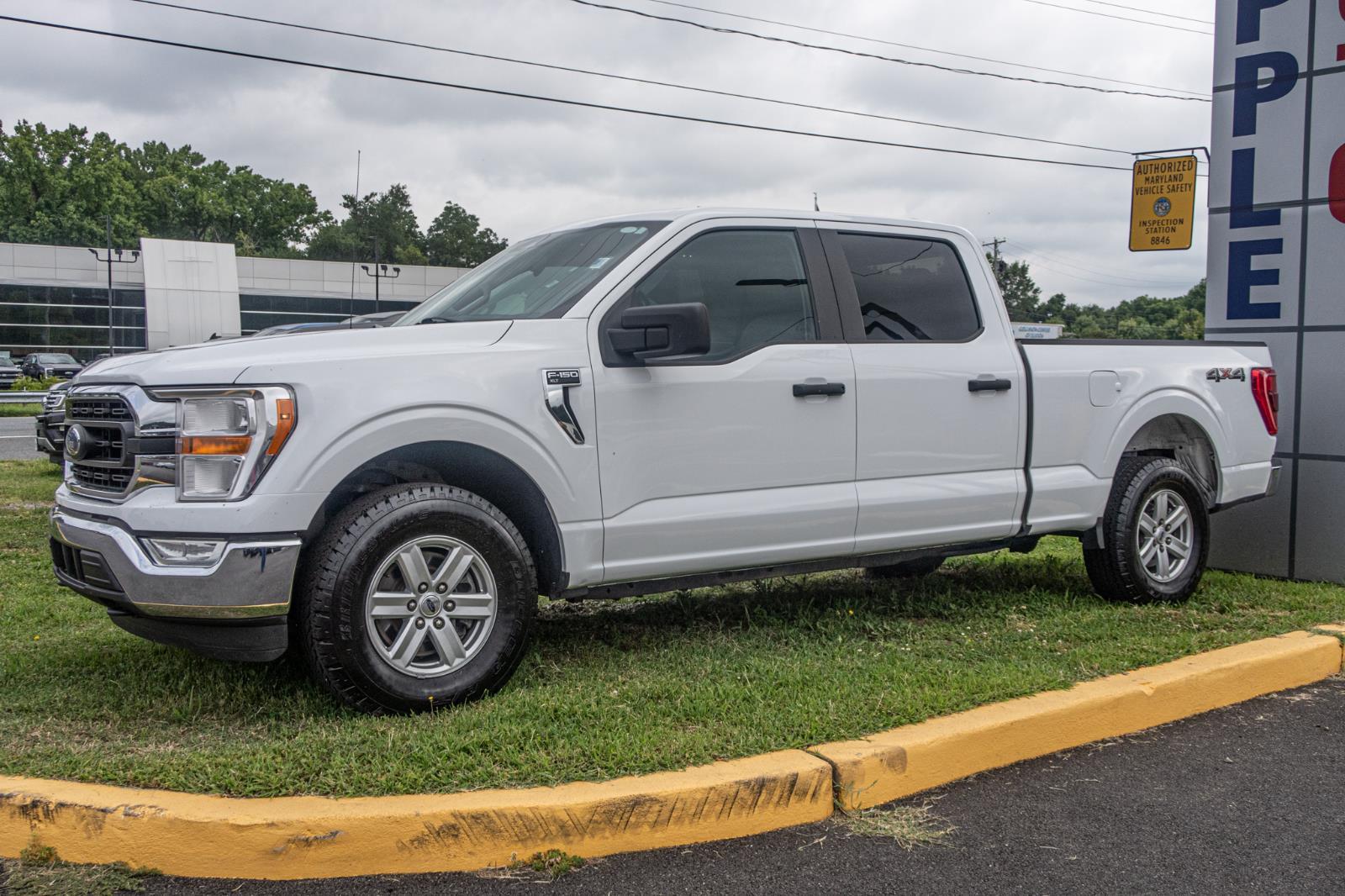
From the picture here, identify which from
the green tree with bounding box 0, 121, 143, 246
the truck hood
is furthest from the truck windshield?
the green tree with bounding box 0, 121, 143, 246

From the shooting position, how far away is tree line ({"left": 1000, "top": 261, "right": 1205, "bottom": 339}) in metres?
78.9

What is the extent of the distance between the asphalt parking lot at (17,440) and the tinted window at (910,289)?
47.8 feet

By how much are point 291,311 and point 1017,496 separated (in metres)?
51.4

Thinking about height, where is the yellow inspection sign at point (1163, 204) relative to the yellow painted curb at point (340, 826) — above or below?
above

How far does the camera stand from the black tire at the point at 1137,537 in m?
5.94

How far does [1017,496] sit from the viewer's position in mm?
5551

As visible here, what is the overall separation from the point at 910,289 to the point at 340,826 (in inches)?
139

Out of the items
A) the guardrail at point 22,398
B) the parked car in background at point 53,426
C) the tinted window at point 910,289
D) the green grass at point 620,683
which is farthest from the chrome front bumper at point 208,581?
the guardrail at point 22,398

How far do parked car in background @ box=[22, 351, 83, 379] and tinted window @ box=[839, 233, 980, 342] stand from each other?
1760 inches


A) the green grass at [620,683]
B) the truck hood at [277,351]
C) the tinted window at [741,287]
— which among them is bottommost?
the green grass at [620,683]

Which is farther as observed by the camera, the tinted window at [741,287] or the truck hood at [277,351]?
the tinted window at [741,287]

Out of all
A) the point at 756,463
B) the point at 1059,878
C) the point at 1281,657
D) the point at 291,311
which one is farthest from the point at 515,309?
the point at 291,311

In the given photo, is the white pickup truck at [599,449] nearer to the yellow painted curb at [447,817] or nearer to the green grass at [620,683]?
the green grass at [620,683]

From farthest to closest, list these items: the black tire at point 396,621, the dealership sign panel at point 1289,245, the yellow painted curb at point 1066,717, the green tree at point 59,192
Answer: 1. the green tree at point 59,192
2. the dealership sign panel at point 1289,245
3. the black tire at point 396,621
4. the yellow painted curb at point 1066,717
